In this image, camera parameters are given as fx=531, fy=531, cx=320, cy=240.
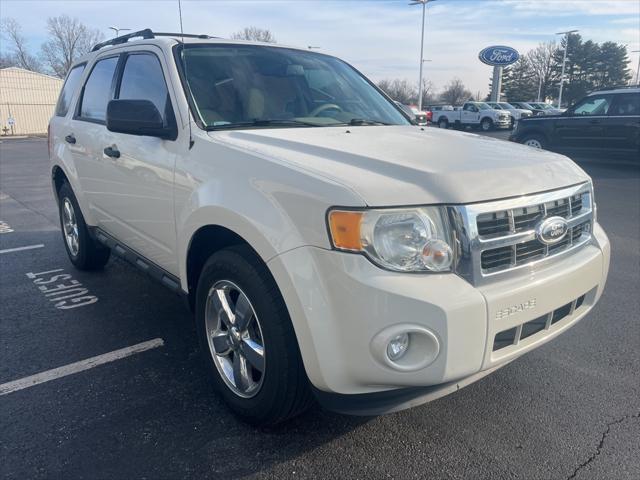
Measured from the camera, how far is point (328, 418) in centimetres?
274

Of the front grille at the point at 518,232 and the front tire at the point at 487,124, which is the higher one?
the front grille at the point at 518,232

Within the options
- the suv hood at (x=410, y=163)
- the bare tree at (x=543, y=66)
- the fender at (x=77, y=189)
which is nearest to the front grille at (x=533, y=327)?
the suv hood at (x=410, y=163)

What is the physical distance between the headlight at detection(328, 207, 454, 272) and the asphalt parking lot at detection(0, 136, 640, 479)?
3.27 feet

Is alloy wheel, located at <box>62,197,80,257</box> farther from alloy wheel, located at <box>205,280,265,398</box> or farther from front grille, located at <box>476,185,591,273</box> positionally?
front grille, located at <box>476,185,591,273</box>

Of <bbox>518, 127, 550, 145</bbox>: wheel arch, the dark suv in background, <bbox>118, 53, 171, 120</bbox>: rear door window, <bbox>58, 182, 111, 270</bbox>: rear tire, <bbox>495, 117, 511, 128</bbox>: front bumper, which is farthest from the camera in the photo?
<bbox>495, 117, 511, 128</bbox>: front bumper

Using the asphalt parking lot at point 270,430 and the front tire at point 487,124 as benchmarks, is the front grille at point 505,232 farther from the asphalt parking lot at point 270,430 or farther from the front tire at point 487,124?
the front tire at point 487,124

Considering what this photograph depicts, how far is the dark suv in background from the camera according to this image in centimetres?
1196

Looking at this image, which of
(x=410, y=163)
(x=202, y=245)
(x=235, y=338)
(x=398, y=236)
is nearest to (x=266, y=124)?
(x=202, y=245)

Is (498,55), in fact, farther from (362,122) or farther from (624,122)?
(362,122)

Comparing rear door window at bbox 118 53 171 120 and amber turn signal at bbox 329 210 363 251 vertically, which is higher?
rear door window at bbox 118 53 171 120

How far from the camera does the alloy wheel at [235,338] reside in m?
2.52

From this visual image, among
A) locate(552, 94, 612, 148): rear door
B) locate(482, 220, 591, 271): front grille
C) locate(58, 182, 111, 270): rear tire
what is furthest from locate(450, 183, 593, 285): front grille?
locate(552, 94, 612, 148): rear door

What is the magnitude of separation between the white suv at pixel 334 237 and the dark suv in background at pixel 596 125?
33.8ft

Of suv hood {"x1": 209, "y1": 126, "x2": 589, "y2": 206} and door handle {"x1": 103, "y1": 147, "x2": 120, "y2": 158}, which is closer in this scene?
suv hood {"x1": 209, "y1": 126, "x2": 589, "y2": 206}
